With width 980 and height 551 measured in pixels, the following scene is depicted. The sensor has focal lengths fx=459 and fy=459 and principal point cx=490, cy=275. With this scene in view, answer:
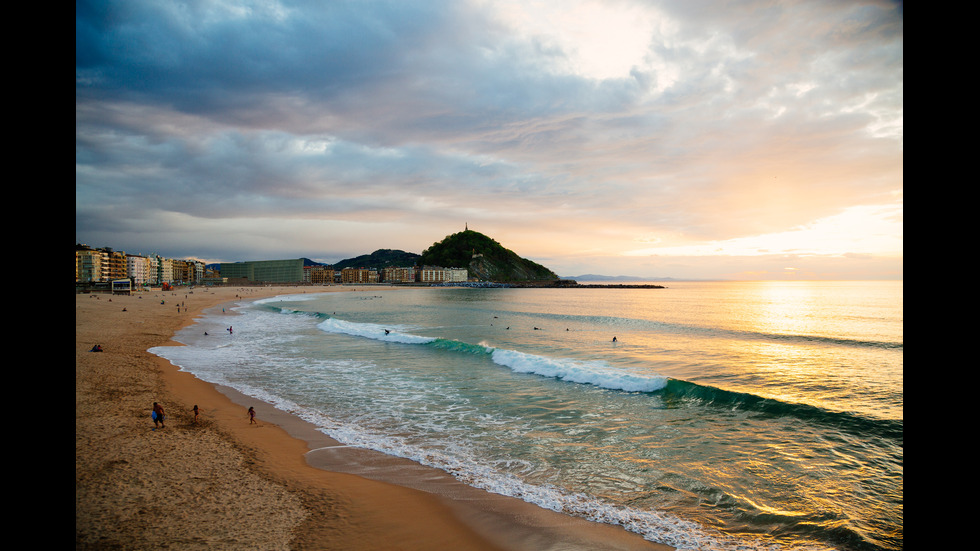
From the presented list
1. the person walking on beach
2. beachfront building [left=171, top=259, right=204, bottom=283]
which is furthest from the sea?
beachfront building [left=171, top=259, right=204, bottom=283]

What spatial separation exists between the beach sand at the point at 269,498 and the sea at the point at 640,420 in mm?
718

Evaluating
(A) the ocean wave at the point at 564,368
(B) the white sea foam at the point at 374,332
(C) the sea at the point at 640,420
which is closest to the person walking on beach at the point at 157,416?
(C) the sea at the point at 640,420

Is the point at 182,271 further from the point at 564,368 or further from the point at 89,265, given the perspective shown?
the point at 564,368

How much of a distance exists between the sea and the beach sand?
72 centimetres

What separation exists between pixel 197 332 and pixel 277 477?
28433mm

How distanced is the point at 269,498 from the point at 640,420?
32.9 ft

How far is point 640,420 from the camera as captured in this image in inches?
537

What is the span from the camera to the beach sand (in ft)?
23.2

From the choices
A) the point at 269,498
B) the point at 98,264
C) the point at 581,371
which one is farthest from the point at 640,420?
the point at 98,264

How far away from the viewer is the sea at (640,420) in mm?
8398

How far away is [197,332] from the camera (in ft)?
106

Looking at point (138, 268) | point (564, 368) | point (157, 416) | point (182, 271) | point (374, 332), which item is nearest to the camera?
point (157, 416)
